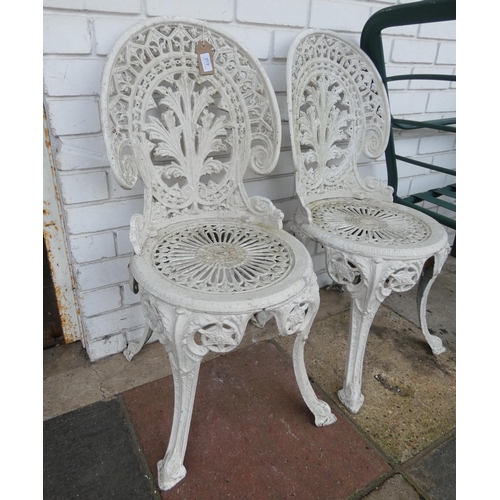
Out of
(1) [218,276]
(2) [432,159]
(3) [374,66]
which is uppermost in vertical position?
(3) [374,66]

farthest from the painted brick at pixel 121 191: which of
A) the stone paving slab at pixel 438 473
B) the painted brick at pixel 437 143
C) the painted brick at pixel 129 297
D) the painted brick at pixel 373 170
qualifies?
the painted brick at pixel 437 143

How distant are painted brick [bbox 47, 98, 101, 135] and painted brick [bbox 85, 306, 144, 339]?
75 centimetres

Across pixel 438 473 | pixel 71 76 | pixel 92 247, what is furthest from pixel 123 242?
pixel 438 473

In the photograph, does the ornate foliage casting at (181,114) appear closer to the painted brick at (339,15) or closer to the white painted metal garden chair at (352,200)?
the white painted metal garden chair at (352,200)

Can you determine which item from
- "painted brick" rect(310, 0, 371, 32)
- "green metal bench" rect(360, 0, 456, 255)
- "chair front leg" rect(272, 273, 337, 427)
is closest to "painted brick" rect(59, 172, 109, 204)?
"chair front leg" rect(272, 273, 337, 427)

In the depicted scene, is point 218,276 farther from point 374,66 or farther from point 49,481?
point 374,66

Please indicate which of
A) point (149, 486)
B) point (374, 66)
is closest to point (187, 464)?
point (149, 486)

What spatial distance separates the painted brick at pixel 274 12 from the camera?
56.9 inches

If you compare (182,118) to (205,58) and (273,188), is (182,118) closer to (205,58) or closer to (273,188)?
(205,58)

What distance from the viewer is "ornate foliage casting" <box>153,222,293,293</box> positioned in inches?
42.2

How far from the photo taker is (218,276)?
110 cm

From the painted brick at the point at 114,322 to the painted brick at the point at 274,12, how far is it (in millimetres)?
1266

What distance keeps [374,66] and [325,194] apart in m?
0.59

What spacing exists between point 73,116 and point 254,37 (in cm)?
75
